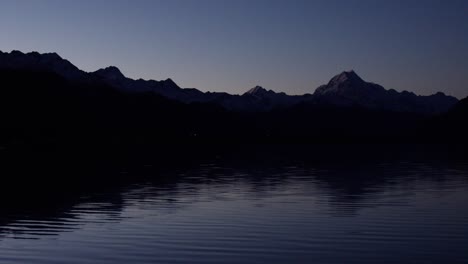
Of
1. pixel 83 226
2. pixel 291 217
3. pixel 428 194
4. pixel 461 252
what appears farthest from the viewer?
pixel 428 194

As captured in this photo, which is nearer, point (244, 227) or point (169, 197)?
point (244, 227)

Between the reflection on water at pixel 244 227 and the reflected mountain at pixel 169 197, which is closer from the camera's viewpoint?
the reflection on water at pixel 244 227

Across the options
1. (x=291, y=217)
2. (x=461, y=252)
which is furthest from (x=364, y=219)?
(x=461, y=252)

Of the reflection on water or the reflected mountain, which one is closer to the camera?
the reflection on water

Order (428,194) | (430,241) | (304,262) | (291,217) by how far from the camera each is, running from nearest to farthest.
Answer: (304,262) < (430,241) < (291,217) < (428,194)

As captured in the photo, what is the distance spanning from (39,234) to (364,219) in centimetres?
1958

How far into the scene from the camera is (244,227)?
36.2m

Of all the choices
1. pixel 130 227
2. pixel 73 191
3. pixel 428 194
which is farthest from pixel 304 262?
pixel 73 191

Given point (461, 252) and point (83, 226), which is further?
point (83, 226)

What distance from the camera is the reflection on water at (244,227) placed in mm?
27422

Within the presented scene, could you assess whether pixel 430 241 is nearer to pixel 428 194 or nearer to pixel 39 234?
pixel 39 234

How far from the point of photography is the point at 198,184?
7125cm

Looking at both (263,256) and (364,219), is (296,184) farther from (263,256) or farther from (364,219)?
(263,256)

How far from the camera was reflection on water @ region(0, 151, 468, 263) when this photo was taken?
27.4 metres
